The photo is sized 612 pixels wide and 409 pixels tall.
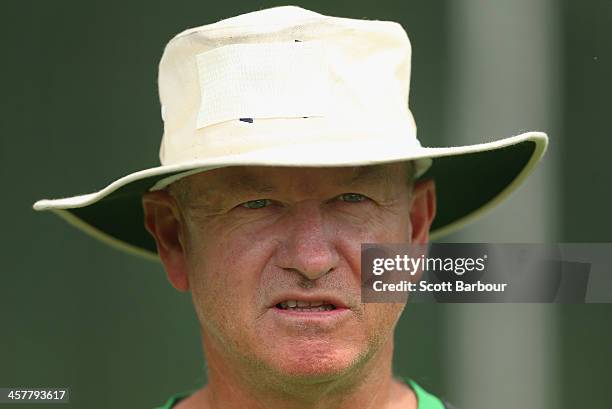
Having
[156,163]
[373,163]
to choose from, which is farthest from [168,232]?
[156,163]

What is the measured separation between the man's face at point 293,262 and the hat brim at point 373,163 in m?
0.07

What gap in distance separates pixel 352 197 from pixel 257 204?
6.5 inches

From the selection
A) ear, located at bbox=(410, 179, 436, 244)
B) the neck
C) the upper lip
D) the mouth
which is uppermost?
ear, located at bbox=(410, 179, 436, 244)

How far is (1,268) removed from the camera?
11.1ft

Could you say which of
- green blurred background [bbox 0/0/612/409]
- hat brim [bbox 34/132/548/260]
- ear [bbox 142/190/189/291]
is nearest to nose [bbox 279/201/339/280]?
hat brim [bbox 34/132/548/260]

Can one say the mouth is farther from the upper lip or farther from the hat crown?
the hat crown

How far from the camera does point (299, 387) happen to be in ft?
6.42

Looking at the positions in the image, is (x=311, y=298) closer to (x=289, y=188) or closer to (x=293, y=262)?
(x=293, y=262)

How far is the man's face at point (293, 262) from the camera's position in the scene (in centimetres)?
188

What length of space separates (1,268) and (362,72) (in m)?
1.74

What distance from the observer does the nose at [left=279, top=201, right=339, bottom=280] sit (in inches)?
73.4

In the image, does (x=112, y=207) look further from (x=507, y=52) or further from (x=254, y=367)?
(x=507, y=52)

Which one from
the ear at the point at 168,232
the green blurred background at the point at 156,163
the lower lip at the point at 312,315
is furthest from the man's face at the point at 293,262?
the green blurred background at the point at 156,163

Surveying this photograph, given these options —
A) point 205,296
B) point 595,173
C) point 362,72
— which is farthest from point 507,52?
point 205,296
